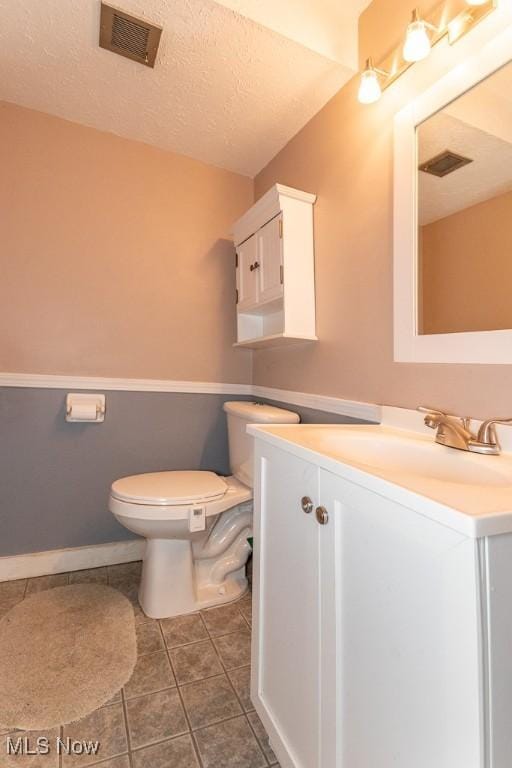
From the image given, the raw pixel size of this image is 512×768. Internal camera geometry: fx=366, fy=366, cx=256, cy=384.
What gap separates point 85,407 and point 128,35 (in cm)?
145

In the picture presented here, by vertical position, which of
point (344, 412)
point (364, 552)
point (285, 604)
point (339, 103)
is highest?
point (339, 103)

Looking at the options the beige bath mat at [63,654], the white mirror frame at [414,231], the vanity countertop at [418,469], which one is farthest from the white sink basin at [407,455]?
the beige bath mat at [63,654]

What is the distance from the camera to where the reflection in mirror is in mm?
869

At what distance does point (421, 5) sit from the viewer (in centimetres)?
106

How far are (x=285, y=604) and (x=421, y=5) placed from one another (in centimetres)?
168

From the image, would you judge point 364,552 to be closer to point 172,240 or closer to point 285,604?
point 285,604

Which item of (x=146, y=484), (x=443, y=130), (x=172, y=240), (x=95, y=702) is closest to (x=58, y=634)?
(x=95, y=702)

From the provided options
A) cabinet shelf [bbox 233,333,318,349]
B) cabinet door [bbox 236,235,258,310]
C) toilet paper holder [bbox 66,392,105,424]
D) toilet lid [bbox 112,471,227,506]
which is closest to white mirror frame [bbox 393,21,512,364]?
cabinet shelf [bbox 233,333,318,349]

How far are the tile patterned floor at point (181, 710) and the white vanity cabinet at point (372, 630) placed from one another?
5.8 inches

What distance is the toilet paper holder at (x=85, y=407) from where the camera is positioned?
1.72m

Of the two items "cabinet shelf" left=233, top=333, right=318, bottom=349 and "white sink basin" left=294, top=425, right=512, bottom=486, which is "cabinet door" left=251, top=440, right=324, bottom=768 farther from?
"cabinet shelf" left=233, top=333, right=318, bottom=349

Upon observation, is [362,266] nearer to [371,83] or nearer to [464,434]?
[371,83]

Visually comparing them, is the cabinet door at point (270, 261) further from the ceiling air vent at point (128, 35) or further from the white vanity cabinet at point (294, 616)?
the white vanity cabinet at point (294, 616)

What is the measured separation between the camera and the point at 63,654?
125cm
